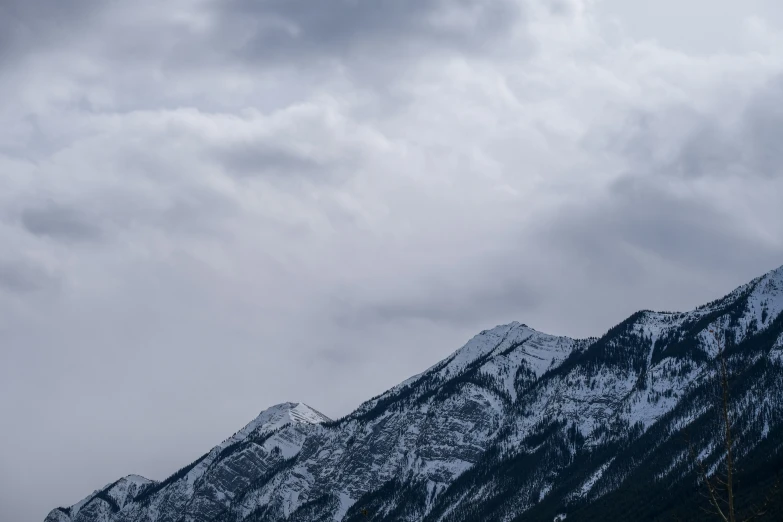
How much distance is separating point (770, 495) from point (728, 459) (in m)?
2.11

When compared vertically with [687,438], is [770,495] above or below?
below

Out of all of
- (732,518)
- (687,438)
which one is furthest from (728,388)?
(732,518)

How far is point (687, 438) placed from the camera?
108ft

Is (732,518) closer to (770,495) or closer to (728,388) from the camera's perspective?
(770,495)

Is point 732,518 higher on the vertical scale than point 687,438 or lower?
lower

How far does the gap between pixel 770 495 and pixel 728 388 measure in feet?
13.7

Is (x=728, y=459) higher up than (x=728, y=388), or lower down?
lower down

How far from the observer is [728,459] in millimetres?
32281

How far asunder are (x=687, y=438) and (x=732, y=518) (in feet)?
9.86

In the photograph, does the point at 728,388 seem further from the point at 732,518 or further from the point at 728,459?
the point at 732,518

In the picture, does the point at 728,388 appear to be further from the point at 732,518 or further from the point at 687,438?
the point at 732,518

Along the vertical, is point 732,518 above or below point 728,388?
below

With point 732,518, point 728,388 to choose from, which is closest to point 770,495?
point 732,518

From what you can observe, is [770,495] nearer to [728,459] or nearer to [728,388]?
[728,459]
